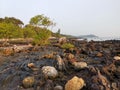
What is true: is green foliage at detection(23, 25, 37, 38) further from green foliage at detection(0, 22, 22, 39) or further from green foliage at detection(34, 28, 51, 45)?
green foliage at detection(34, 28, 51, 45)

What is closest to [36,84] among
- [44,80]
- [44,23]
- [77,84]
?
[44,80]

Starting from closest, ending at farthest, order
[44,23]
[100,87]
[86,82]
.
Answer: [100,87] < [86,82] < [44,23]

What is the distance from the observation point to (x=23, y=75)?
1590cm

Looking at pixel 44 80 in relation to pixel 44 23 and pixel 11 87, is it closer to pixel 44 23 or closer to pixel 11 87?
pixel 11 87

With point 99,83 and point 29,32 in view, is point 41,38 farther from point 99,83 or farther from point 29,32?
point 99,83

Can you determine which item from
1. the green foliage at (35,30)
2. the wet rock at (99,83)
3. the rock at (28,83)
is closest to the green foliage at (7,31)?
the green foliage at (35,30)

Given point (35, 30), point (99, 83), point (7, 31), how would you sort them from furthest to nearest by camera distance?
point (35, 30), point (7, 31), point (99, 83)

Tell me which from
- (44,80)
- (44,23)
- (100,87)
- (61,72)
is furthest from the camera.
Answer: (44,23)

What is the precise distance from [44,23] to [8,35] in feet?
28.6

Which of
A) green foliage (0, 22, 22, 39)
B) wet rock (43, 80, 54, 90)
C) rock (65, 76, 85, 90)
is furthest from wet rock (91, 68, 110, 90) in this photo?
green foliage (0, 22, 22, 39)

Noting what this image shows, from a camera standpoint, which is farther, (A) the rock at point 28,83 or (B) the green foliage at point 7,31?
(B) the green foliage at point 7,31

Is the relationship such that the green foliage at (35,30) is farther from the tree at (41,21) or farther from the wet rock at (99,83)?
the wet rock at (99,83)

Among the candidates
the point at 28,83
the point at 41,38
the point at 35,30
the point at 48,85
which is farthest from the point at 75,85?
the point at 35,30

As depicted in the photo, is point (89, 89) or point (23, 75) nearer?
point (89, 89)
